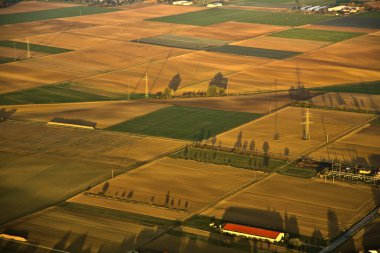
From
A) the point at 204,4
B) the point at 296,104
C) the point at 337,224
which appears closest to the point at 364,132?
the point at 296,104

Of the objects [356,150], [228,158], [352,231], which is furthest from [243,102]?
[352,231]

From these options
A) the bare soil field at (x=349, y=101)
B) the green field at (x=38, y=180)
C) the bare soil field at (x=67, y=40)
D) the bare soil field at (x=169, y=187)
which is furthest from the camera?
the bare soil field at (x=67, y=40)

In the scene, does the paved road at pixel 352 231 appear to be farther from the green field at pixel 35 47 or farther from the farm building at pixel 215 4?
the farm building at pixel 215 4

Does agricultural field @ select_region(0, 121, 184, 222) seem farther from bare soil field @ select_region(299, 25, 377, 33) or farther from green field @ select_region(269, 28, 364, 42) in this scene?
→ bare soil field @ select_region(299, 25, 377, 33)

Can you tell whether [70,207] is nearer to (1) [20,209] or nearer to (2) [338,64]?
(1) [20,209]

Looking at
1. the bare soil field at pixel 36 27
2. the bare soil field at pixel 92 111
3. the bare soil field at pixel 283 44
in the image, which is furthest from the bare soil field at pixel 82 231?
the bare soil field at pixel 36 27

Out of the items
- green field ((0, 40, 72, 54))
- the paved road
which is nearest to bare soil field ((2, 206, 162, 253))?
the paved road
